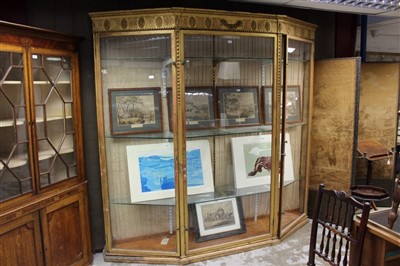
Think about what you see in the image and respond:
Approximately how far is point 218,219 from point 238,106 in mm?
1116

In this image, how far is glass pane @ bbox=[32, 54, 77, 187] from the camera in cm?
233

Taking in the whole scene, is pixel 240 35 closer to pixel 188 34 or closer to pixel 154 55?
pixel 188 34

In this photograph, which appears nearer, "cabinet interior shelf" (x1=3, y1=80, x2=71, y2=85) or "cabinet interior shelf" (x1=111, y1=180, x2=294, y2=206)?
"cabinet interior shelf" (x1=3, y1=80, x2=71, y2=85)

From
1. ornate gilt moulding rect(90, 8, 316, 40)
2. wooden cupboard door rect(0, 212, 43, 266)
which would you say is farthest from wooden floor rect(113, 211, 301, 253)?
ornate gilt moulding rect(90, 8, 316, 40)

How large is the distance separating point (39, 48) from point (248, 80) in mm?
1797

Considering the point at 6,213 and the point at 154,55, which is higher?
the point at 154,55

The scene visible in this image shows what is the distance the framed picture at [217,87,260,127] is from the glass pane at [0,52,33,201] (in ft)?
5.36

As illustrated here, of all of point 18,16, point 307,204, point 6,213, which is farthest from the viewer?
point 307,204

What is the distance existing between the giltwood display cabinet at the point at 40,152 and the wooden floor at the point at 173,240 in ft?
1.30

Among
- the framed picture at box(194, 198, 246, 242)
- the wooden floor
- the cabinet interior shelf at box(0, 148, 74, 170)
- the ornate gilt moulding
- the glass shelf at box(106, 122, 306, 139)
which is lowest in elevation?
the wooden floor

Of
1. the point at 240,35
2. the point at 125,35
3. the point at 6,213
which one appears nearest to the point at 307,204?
the point at 240,35

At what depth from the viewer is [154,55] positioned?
2.70m

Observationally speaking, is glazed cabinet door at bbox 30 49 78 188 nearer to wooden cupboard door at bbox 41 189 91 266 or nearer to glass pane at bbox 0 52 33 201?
glass pane at bbox 0 52 33 201

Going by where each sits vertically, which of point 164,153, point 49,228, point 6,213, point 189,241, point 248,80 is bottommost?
point 189,241
